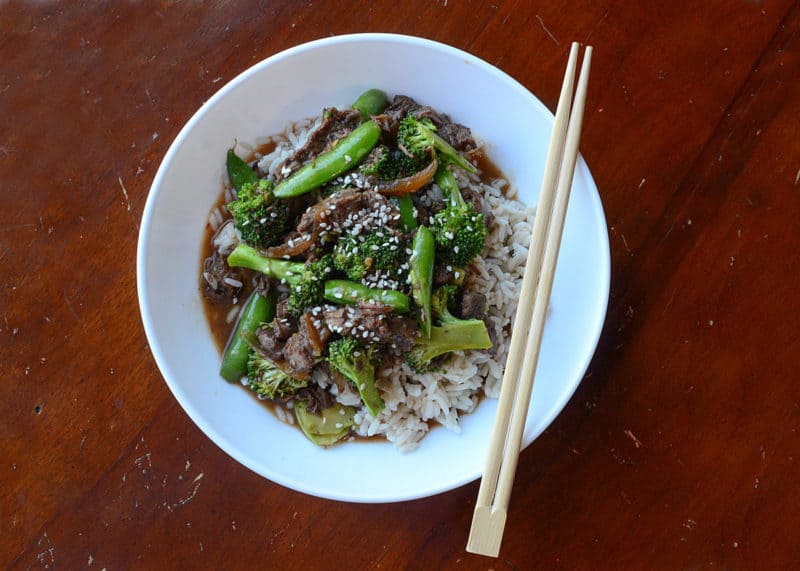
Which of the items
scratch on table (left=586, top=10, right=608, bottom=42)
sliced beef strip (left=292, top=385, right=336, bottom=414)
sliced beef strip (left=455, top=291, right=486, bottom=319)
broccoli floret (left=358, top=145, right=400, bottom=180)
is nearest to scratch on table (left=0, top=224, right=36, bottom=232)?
sliced beef strip (left=292, top=385, right=336, bottom=414)

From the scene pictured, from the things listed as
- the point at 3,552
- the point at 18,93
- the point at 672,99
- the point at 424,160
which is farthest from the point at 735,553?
the point at 18,93

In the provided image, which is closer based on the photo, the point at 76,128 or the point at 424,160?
the point at 424,160

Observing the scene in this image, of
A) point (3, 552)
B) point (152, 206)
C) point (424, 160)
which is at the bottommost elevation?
point (3, 552)

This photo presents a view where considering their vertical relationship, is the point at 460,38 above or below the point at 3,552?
above

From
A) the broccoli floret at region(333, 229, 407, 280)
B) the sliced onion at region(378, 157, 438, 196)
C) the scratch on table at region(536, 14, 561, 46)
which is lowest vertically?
the broccoli floret at region(333, 229, 407, 280)

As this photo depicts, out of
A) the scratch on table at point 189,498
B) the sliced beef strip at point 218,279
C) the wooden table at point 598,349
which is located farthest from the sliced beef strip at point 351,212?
the scratch on table at point 189,498

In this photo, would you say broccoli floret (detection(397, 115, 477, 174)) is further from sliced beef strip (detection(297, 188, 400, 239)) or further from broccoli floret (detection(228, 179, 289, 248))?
broccoli floret (detection(228, 179, 289, 248))

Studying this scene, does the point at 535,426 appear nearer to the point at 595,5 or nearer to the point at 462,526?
the point at 462,526

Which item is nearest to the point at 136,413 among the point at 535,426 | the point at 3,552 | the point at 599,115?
the point at 3,552
